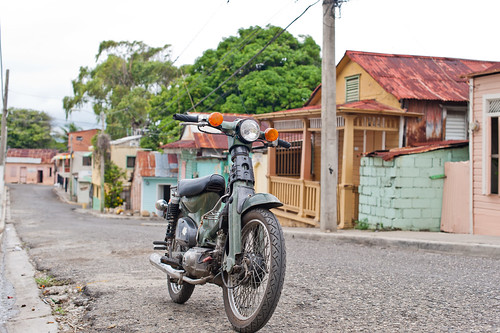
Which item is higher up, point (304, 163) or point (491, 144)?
point (491, 144)

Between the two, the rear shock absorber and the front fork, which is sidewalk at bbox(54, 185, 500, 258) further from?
the front fork

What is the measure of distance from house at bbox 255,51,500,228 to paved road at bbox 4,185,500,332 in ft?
18.4

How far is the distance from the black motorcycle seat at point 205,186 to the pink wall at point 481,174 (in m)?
8.46

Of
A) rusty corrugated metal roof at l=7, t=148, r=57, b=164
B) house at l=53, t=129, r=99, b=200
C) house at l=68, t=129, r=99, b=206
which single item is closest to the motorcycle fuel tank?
house at l=68, t=129, r=99, b=206

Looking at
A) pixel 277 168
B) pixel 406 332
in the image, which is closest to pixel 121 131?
pixel 277 168

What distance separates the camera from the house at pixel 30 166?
250 ft

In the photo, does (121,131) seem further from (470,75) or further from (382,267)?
(382,267)

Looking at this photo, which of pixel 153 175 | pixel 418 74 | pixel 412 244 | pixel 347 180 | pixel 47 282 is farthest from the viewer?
pixel 153 175

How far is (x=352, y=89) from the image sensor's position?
57.7 feet

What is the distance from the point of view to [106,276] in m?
6.78

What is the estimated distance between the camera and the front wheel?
371 cm

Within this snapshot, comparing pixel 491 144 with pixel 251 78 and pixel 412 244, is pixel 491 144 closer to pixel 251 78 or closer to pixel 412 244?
pixel 412 244

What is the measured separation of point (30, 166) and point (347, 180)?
72692 millimetres

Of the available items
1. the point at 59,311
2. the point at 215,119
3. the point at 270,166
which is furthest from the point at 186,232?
the point at 270,166
